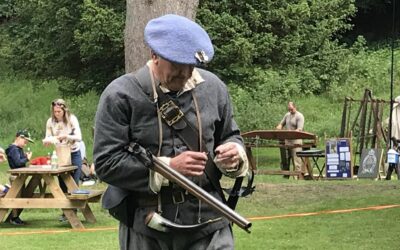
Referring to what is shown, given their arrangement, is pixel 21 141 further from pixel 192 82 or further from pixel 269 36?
pixel 269 36

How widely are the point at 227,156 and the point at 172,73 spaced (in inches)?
16.2

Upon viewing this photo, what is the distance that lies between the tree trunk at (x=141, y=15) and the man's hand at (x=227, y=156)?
229 inches

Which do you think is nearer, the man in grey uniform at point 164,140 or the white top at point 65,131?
the man in grey uniform at point 164,140

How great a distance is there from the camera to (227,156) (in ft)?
11.7

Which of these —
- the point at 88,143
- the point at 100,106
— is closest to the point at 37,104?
the point at 88,143

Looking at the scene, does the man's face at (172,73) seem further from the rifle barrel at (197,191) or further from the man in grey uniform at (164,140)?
the rifle barrel at (197,191)

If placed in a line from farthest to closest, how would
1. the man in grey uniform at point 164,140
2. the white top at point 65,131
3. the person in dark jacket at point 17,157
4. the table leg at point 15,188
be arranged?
1. the white top at point 65,131
2. the person in dark jacket at point 17,157
3. the table leg at point 15,188
4. the man in grey uniform at point 164,140

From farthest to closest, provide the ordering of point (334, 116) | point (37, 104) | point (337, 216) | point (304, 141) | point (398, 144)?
1. point (37, 104)
2. point (334, 116)
3. point (304, 141)
4. point (398, 144)
5. point (337, 216)

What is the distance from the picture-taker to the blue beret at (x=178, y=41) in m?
3.46

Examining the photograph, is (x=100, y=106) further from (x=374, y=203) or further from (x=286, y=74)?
(x=286, y=74)

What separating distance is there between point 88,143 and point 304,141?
8.36 meters

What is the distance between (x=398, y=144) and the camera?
17031 millimetres

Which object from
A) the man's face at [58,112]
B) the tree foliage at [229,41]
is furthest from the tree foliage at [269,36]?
the man's face at [58,112]

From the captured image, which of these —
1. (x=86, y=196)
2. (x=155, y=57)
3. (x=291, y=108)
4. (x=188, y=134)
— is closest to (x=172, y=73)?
(x=155, y=57)
